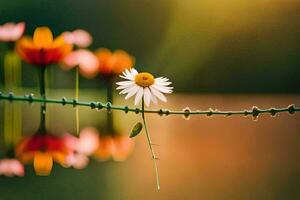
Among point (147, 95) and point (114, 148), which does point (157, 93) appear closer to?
point (147, 95)

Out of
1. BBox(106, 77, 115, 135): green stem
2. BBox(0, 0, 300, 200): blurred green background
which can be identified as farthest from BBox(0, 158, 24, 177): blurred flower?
BBox(106, 77, 115, 135): green stem

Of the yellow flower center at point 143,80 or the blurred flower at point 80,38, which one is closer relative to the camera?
the yellow flower center at point 143,80

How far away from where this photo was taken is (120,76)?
0.60 m

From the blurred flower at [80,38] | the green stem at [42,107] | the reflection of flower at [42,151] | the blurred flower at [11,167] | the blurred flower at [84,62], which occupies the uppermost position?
the blurred flower at [80,38]

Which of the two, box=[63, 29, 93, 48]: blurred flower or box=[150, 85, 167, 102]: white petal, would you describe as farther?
box=[63, 29, 93, 48]: blurred flower

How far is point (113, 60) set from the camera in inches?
25.5

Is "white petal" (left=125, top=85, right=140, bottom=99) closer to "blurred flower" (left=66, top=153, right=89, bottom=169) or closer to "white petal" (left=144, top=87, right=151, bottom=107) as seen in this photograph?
"white petal" (left=144, top=87, right=151, bottom=107)

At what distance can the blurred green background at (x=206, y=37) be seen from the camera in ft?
2.14

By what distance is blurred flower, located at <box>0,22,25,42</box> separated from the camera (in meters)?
0.61

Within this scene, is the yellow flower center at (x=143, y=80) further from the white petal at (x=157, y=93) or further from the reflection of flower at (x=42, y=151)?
the reflection of flower at (x=42, y=151)

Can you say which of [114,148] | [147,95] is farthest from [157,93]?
[114,148]

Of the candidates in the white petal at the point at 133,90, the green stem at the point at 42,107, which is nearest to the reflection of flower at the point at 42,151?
the green stem at the point at 42,107

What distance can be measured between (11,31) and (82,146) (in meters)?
0.16

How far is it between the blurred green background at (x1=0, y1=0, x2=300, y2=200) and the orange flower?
0.07 feet
